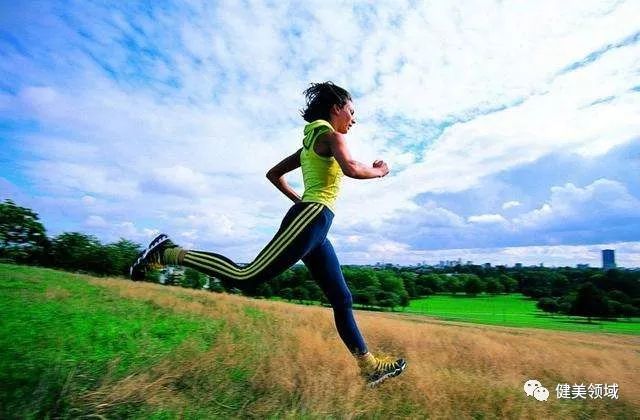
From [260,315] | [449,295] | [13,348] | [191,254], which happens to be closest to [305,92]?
[191,254]

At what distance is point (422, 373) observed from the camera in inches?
152

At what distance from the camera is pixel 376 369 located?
3.46m

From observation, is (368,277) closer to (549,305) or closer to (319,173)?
(549,305)

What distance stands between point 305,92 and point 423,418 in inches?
108

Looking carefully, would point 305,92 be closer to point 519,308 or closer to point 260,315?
point 260,315

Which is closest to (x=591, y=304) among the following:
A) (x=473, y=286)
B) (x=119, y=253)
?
(x=473, y=286)

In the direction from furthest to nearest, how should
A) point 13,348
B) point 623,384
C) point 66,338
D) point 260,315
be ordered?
1. point 260,315
2. point 623,384
3. point 66,338
4. point 13,348

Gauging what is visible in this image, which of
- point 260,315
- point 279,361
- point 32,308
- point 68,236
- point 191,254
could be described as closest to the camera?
point 191,254

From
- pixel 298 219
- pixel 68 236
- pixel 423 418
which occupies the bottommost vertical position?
pixel 423 418

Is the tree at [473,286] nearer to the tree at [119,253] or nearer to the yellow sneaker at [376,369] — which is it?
the tree at [119,253]

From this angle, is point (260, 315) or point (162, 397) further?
point (260, 315)

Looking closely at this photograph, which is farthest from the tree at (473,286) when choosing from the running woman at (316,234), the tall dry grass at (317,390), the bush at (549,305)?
the running woman at (316,234)

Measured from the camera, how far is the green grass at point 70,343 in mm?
2596

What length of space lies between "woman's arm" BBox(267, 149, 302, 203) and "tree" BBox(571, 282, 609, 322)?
47832mm
